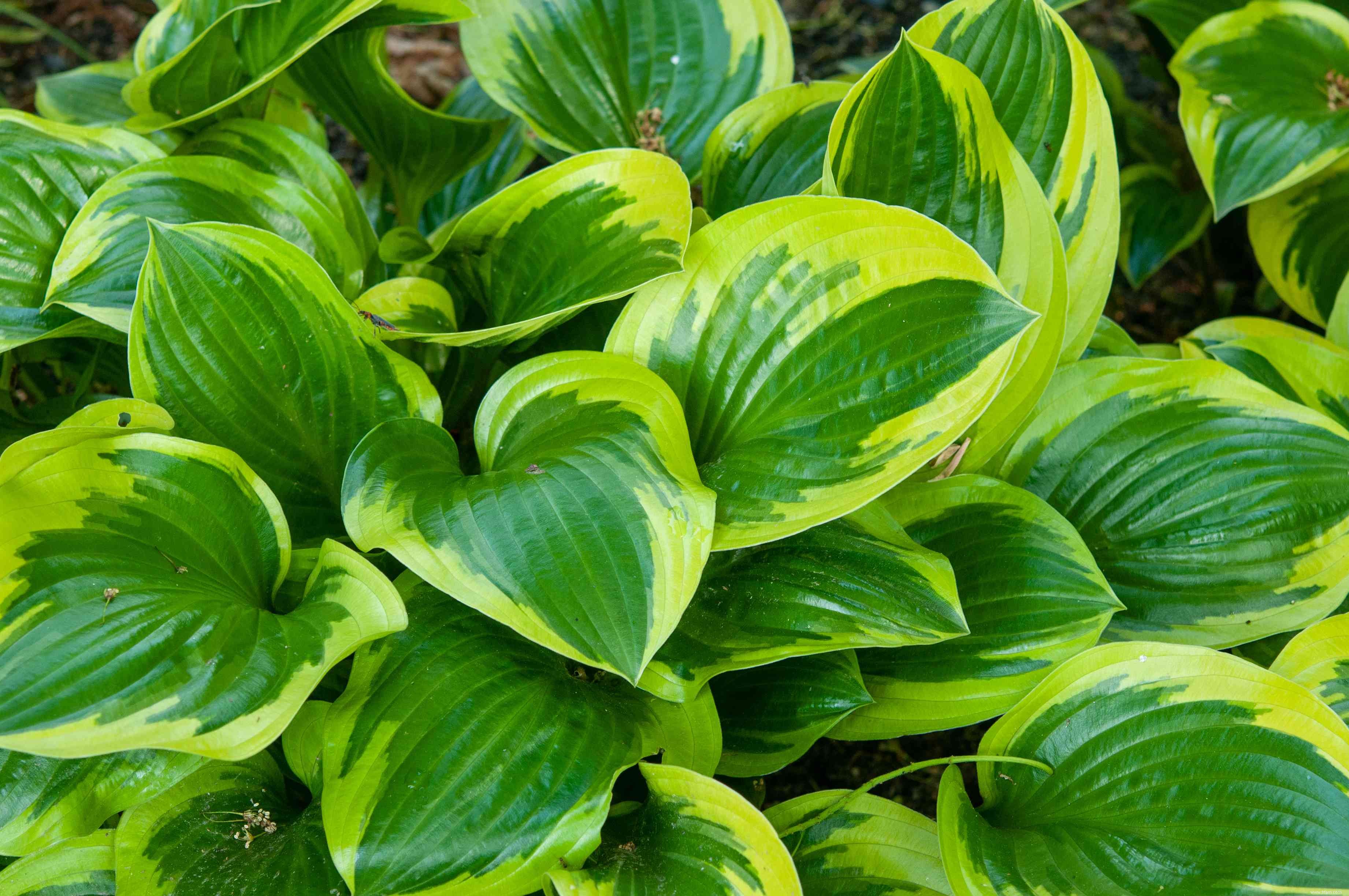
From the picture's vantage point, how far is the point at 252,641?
854 mm

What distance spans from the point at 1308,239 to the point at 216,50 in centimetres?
164

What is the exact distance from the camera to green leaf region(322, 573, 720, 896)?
A: 0.84m

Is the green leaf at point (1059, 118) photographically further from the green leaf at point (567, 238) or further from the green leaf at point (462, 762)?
the green leaf at point (462, 762)

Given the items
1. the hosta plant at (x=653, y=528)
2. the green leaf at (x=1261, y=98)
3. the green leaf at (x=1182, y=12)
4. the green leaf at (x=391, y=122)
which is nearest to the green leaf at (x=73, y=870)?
the hosta plant at (x=653, y=528)

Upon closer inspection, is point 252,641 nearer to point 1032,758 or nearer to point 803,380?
point 803,380

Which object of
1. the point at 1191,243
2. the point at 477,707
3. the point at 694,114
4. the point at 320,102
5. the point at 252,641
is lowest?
the point at 1191,243

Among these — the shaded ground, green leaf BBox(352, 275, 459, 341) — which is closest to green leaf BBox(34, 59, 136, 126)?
the shaded ground

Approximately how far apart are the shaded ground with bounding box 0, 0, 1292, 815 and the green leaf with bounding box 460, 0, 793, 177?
585 millimetres

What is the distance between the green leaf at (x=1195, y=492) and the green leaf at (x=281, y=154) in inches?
34.5

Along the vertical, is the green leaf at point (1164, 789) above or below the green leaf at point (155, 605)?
below

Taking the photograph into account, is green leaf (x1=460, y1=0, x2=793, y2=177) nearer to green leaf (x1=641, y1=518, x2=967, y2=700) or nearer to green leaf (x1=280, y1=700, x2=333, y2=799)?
green leaf (x1=641, y1=518, x2=967, y2=700)

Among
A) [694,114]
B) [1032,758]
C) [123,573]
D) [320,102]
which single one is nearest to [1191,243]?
[694,114]

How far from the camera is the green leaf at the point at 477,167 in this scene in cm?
174

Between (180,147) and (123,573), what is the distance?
0.70 metres
